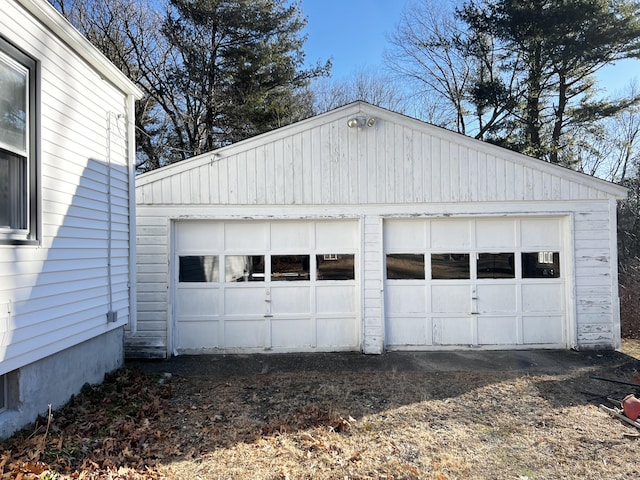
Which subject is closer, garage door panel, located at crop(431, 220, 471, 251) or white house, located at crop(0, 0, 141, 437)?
white house, located at crop(0, 0, 141, 437)

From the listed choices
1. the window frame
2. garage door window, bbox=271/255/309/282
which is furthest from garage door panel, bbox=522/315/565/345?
the window frame

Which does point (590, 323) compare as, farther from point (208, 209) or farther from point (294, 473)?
point (208, 209)

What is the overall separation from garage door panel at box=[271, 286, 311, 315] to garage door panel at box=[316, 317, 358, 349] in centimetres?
35

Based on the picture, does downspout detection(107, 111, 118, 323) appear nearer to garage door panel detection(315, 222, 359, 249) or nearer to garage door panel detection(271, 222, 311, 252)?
garage door panel detection(271, 222, 311, 252)

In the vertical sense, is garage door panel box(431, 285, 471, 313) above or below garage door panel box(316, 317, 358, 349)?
above

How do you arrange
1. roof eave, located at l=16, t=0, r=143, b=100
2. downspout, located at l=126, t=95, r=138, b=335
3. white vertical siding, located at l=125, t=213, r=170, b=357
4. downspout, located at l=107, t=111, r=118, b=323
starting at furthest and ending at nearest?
white vertical siding, located at l=125, t=213, r=170, b=357, downspout, located at l=126, t=95, r=138, b=335, downspout, located at l=107, t=111, r=118, b=323, roof eave, located at l=16, t=0, r=143, b=100

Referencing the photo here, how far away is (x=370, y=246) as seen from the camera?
6.42 meters

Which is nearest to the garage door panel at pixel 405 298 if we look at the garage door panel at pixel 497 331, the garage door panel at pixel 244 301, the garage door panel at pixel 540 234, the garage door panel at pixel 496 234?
the garage door panel at pixel 497 331

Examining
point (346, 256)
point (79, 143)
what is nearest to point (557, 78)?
point (346, 256)

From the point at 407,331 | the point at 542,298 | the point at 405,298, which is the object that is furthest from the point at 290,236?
the point at 542,298

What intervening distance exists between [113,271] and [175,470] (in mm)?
2933

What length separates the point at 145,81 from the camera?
1409cm

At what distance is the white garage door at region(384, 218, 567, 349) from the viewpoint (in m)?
6.53

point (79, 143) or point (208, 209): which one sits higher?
point (79, 143)
